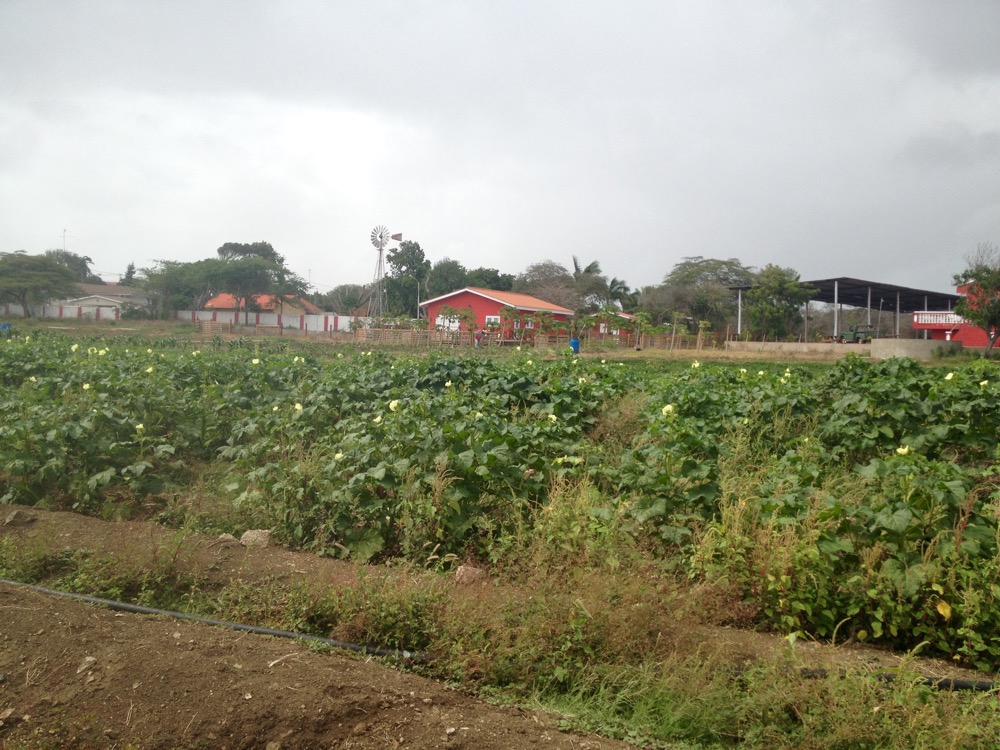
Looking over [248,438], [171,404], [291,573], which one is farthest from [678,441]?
[171,404]

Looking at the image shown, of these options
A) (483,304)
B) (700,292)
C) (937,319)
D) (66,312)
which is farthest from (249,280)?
(937,319)

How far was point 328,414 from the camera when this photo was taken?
8.22 m

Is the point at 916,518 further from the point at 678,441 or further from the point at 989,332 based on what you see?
the point at 989,332

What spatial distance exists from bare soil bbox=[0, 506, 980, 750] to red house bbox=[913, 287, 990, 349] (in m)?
40.4

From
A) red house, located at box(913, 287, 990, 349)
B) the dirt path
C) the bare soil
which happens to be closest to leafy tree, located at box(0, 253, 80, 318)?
the bare soil

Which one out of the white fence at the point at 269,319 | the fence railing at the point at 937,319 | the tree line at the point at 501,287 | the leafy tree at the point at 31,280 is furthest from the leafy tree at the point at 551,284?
the leafy tree at the point at 31,280

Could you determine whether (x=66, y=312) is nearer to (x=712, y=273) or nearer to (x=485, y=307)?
(x=485, y=307)

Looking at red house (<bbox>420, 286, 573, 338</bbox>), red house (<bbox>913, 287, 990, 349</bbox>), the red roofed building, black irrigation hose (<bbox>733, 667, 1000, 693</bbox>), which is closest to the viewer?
black irrigation hose (<bbox>733, 667, 1000, 693</bbox>)

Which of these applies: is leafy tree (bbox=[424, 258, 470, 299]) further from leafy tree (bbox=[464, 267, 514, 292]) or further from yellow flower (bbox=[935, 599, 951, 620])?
yellow flower (bbox=[935, 599, 951, 620])

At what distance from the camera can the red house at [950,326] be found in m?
37.7

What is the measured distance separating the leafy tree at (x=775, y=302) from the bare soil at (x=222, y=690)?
36.8 m

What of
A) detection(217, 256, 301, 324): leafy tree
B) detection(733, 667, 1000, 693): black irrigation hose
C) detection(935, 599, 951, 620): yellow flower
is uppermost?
detection(217, 256, 301, 324): leafy tree

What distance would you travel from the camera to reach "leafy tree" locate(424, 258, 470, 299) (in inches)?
2221

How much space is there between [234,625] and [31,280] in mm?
43712
